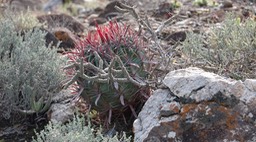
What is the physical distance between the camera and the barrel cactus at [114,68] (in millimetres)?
3807

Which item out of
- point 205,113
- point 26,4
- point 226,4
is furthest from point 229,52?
point 26,4

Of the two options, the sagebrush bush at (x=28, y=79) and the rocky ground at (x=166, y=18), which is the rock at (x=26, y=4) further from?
the sagebrush bush at (x=28, y=79)

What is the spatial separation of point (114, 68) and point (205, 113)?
3.18 feet

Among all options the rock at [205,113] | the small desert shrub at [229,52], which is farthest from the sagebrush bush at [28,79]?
the rock at [205,113]

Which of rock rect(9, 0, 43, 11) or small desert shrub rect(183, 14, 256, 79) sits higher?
small desert shrub rect(183, 14, 256, 79)

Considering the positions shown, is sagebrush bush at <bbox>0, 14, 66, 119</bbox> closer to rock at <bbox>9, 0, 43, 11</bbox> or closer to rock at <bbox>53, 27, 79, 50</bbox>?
rock at <bbox>53, 27, 79, 50</bbox>

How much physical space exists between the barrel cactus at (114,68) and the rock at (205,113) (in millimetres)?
553

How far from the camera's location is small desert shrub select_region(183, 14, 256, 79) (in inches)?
168

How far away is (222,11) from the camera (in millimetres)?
7668

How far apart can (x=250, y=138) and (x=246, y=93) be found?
295mm

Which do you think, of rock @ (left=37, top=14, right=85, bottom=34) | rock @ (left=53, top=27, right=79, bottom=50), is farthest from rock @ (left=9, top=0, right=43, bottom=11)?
rock @ (left=53, top=27, right=79, bottom=50)

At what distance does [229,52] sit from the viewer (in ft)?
14.8

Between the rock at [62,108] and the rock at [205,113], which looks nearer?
the rock at [205,113]

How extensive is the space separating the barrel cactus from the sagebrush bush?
0.51m
